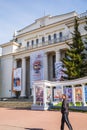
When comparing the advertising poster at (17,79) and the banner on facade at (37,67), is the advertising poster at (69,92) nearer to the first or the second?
the banner on facade at (37,67)

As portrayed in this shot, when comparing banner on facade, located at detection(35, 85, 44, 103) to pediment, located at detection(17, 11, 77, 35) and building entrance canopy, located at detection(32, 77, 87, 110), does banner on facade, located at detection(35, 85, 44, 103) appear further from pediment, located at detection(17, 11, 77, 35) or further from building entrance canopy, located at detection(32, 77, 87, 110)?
pediment, located at detection(17, 11, 77, 35)

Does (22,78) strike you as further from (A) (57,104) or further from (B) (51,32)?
(A) (57,104)

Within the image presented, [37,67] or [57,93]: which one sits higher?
[37,67]

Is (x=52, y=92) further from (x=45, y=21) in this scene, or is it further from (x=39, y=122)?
(x=45, y=21)

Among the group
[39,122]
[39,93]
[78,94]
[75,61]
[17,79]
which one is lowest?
[39,122]

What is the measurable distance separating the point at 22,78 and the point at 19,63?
5.92 m

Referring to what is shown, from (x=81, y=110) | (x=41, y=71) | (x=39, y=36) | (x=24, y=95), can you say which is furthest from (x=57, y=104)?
(x=39, y=36)

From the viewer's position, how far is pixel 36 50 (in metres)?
44.2

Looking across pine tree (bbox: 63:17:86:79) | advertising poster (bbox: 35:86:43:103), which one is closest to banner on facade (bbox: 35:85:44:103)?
advertising poster (bbox: 35:86:43:103)

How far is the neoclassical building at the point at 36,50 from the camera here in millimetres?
41875

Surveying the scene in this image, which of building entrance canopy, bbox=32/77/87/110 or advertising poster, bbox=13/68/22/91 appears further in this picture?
advertising poster, bbox=13/68/22/91

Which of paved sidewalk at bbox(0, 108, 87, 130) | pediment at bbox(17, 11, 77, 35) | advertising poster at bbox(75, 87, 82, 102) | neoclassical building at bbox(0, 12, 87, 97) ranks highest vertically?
pediment at bbox(17, 11, 77, 35)

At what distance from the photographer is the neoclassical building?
137 ft

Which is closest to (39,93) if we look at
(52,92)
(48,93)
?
(48,93)
